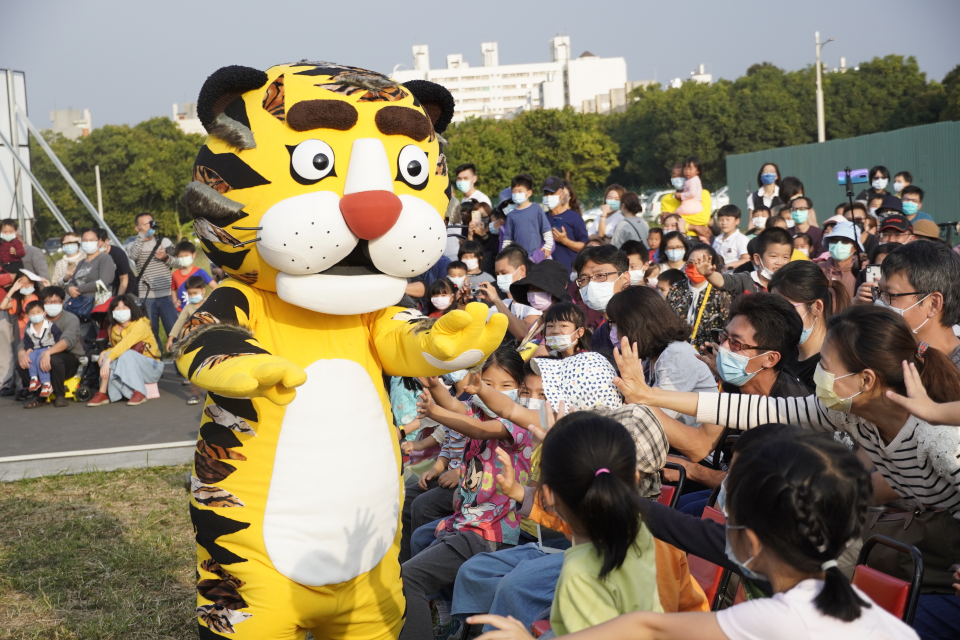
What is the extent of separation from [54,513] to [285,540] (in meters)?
3.85

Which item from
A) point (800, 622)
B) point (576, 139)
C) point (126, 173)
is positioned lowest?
point (800, 622)

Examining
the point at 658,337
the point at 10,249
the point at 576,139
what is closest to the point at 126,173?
the point at 576,139

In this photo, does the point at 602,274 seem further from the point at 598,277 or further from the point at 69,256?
the point at 69,256

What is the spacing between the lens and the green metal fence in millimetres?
17922

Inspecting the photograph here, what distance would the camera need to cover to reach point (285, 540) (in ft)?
9.99

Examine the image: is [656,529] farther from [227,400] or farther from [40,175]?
[40,175]

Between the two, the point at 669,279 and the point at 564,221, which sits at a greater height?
the point at 564,221

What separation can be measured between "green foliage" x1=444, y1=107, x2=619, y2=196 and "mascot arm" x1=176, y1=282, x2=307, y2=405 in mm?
39324

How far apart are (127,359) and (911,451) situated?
8916 millimetres

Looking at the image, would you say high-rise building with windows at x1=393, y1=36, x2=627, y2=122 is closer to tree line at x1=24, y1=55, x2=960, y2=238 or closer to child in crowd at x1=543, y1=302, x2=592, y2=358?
tree line at x1=24, y1=55, x2=960, y2=238

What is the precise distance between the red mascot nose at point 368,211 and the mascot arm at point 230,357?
515 millimetres

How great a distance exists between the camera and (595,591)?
7.43 ft

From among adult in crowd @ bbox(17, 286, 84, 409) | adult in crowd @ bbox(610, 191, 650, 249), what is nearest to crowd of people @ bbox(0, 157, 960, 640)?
adult in crowd @ bbox(610, 191, 650, 249)

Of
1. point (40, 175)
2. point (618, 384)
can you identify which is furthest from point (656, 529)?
point (40, 175)
